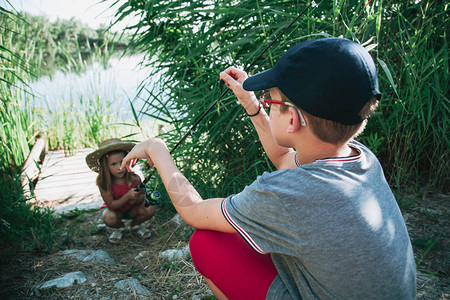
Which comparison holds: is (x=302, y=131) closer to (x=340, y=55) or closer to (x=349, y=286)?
(x=340, y=55)

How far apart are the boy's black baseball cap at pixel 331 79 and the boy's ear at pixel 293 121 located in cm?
4

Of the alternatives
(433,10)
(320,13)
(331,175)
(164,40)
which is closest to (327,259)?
(331,175)

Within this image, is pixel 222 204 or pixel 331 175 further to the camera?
pixel 222 204

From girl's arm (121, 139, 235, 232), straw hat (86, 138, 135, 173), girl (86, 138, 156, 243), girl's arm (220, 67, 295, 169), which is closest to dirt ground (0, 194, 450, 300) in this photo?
girl (86, 138, 156, 243)

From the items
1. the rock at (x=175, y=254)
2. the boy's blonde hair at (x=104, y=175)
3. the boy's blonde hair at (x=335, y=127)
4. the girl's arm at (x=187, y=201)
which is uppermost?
the boy's blonde hair at (x=335, y=127)

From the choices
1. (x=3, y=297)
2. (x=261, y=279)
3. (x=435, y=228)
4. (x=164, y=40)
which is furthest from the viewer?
(x=164, y=40)

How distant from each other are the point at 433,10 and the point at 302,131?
72.9 inches

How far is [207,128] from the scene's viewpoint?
2.63 m

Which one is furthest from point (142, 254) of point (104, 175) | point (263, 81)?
point (263, 81)

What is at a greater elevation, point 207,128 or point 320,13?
point 320,13

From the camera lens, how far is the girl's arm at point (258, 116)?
1.72 meters

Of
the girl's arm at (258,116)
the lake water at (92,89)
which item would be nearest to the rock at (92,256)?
the girl's arm at (258,116)

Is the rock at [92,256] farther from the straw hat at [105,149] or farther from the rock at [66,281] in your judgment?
the straw hat at [105,149]

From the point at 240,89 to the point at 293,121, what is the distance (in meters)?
0.60
